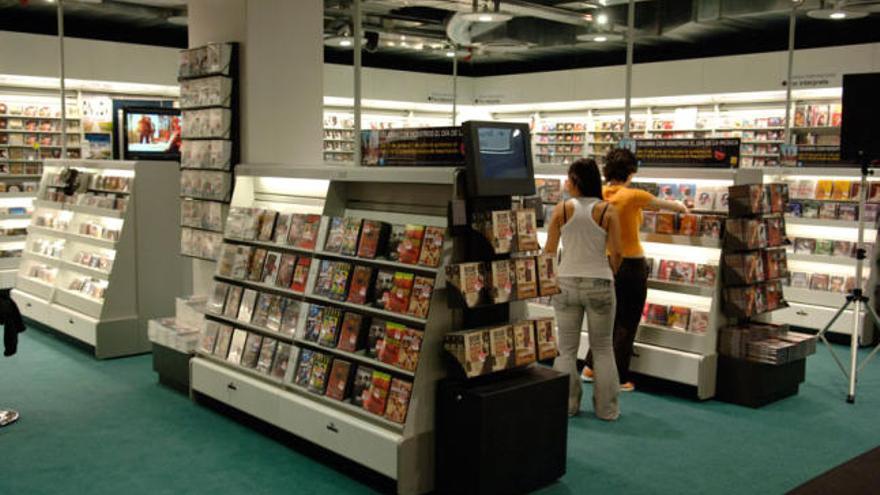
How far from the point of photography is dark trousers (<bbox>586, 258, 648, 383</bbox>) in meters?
5.48

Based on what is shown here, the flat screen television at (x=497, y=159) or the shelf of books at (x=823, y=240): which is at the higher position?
the flat screen television at (x=497, y=159)

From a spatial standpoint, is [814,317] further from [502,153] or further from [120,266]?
[120,266]

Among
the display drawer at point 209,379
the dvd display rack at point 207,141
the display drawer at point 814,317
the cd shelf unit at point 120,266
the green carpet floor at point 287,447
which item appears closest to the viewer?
the green carpet floor at point 287,447

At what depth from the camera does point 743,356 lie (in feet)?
18.5

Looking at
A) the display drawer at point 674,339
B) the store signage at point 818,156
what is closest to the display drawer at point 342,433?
the display drawer at point 674,339

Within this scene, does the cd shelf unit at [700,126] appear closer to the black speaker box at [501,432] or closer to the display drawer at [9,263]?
the black speaker box at [501,432]

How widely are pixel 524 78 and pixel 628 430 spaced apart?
37.9ft

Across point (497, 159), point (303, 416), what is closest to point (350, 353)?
point (303, 416)

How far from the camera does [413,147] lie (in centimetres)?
416

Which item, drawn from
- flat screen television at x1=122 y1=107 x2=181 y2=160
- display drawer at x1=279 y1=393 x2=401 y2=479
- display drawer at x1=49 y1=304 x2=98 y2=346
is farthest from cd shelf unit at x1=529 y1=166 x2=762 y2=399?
display drawer at x1=49 y1=304 x2=98 y2=346

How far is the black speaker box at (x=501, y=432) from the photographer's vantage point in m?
3.71

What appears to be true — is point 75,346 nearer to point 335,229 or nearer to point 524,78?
point 335,229

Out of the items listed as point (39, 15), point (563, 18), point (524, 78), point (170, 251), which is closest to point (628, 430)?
point (170, 251)

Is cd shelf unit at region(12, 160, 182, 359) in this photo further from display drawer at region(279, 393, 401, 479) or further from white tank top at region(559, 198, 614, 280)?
white tank top at region(559, 198, 614, 280)
